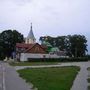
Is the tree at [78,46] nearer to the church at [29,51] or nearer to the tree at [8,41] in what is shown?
the tree at [8,41]

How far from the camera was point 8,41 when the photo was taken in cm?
14838

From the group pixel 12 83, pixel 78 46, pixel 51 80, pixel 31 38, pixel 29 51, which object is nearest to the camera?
pixel 12 83

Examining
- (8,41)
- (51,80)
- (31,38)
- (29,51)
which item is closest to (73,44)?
(31,38)

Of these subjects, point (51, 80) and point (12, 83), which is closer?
point (12, 83)

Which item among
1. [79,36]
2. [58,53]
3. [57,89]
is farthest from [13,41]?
[57,89]

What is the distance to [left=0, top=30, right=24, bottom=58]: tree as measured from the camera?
14525cm

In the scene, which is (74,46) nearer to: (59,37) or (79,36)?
(79,36)

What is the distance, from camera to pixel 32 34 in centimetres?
15112

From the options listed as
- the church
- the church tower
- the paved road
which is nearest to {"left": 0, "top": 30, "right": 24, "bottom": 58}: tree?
the church tower

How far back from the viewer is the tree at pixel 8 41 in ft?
477

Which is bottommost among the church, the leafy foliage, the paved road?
the paved road

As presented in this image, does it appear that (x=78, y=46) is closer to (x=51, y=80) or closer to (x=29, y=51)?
(x=29, y=51)

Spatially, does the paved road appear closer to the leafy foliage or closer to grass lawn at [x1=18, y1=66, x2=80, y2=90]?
grass lawn at [x1=18, y1=66, x2=80, y2=90]

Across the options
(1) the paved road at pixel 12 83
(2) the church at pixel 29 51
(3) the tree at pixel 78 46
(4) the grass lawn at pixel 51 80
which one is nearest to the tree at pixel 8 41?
(2) the church at pixel 29 51
